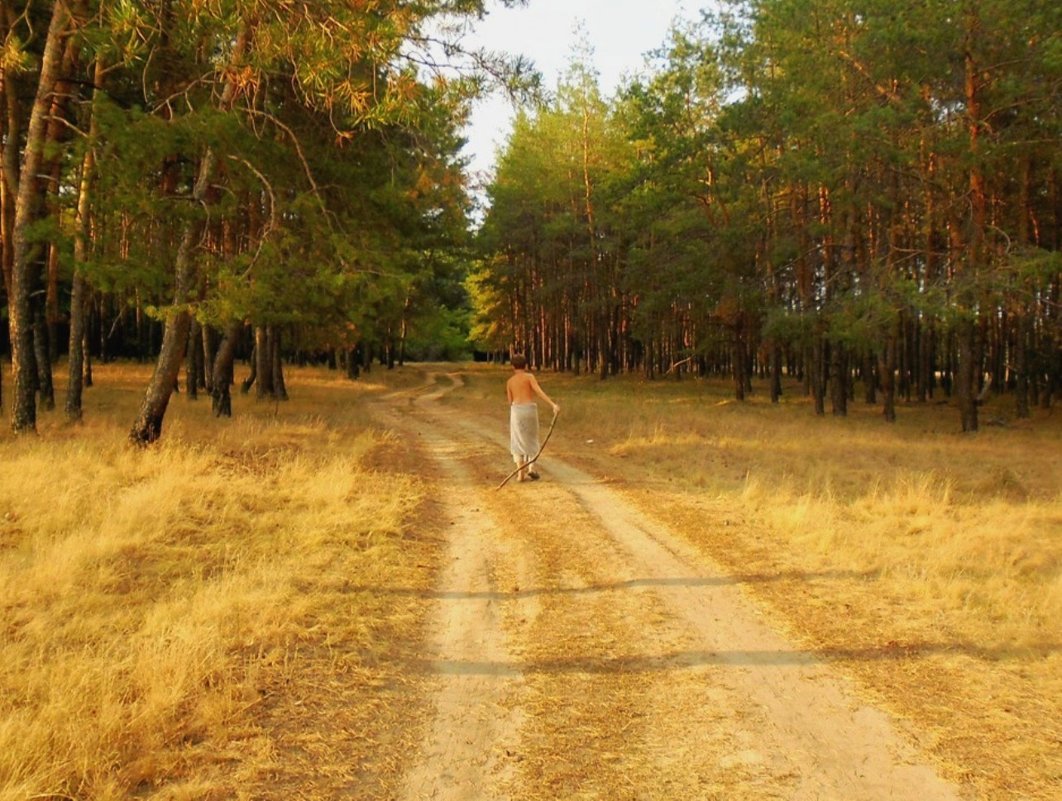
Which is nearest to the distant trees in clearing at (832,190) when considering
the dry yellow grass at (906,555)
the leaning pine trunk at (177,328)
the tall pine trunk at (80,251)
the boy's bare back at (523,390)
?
the dry yellow grass at (906,555)

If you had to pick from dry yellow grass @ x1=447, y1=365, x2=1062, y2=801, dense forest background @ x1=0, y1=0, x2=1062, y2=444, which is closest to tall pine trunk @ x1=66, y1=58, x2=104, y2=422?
dense forest background @ x1=0, y1=0, x2=1062, y2=444

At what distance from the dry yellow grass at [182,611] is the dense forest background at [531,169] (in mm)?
3399

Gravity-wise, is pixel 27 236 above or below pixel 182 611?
above

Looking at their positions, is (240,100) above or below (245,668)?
above

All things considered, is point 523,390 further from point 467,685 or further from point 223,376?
point 223,376

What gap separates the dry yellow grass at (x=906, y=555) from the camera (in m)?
4.15

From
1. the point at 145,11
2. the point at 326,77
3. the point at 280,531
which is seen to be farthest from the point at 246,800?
the point at 145,11

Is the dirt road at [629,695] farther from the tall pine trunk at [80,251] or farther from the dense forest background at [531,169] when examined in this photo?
the tall pine trunk at [80,251]

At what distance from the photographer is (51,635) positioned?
4.92m

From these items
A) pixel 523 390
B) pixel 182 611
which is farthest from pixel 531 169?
pixel 182 611

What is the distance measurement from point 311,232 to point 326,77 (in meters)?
4.47

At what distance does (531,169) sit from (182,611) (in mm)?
38618

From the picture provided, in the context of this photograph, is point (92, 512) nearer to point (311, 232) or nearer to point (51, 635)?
point (51, 635)

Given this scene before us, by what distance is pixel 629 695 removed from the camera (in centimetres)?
438
